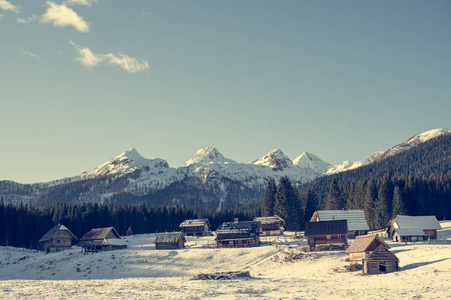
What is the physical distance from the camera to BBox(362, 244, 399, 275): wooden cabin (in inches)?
2141

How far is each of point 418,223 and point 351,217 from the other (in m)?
13.1

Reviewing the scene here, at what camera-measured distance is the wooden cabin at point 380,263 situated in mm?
54375

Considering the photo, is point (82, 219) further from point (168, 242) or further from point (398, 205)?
point (398, 205)

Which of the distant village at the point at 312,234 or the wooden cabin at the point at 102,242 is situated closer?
the distant village at the point at 312,234

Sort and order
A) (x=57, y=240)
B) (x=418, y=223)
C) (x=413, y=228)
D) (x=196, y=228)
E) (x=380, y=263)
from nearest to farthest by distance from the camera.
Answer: (x=380, y=263) < (x=413, y=228) < (x=418, y=223) < (x=57, y=240) < (x=196, y=228)

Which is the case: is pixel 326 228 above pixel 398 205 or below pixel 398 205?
below

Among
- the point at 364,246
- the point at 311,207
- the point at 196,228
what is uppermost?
the point at 311,207

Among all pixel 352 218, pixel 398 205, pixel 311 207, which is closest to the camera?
pixel 352 218

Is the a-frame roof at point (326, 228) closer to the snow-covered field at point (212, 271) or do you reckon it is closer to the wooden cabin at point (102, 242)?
the snow-covered field at point (212, 271)

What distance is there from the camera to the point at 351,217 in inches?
3770

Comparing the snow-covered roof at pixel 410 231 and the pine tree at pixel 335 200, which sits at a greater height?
the pine tree at pixel 335 200

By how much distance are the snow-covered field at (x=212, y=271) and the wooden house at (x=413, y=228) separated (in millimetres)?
4568

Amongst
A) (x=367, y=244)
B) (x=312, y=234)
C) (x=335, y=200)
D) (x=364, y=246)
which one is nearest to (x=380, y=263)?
(x=367, y=244)

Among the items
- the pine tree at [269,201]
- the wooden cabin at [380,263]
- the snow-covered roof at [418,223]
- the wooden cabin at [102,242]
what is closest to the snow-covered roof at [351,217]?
the snow-covered roof at [418,223]
